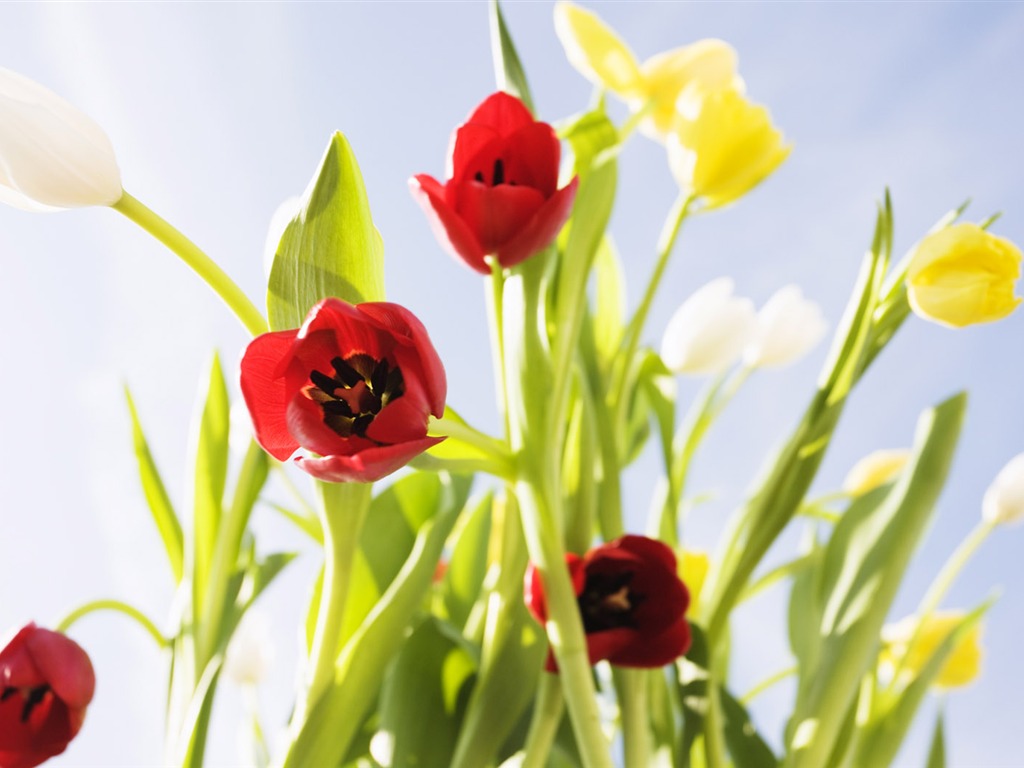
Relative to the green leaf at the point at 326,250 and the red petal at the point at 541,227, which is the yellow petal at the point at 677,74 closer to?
the red petal at the point at 541,227

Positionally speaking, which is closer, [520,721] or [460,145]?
[460,145]

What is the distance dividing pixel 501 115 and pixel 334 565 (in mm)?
268

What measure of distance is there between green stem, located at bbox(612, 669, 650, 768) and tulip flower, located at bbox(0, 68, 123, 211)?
0.44 m

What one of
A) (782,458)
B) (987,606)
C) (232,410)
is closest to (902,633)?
(987,606)

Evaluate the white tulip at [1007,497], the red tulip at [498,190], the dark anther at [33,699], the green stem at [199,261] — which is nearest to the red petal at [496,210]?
the red tulip at [498,190]

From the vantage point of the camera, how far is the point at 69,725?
53cm

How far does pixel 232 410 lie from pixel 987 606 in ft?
2.10

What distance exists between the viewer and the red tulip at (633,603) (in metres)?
0.59

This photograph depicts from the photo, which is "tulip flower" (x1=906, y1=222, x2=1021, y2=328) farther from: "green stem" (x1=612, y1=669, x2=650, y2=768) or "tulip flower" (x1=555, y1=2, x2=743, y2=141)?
"green stem" (x1=612, y1=669, x2=650, y2=768)

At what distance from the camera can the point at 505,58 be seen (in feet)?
2.24

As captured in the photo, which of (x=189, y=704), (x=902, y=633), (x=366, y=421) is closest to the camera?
(x=366, y=421)

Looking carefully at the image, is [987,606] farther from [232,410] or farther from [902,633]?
[232,410]

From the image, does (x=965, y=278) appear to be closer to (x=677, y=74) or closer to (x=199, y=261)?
(x=677, y=74)

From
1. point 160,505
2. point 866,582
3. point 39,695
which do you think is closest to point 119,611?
point 160,505
